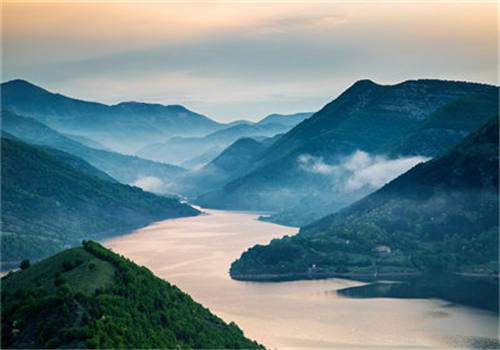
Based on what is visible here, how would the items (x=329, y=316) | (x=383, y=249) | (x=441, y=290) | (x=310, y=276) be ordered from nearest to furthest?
1. (x=329, y=316)
2. (x=441, y=290)
3. (x=310, y=276)
4. (x=383, y=249)

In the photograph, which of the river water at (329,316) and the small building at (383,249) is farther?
the small building at (383,249)

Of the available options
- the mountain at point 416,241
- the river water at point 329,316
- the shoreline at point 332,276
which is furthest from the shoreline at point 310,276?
the river water at point 329,316

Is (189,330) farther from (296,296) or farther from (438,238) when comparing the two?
(438,238)

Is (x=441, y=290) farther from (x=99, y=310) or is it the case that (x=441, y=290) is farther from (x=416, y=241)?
(x=99, y=310)

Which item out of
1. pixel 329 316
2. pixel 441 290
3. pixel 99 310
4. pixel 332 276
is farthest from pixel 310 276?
pixel 99 310

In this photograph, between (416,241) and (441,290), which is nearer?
(441,290)

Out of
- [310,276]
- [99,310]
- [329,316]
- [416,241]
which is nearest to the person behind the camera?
[99,310]

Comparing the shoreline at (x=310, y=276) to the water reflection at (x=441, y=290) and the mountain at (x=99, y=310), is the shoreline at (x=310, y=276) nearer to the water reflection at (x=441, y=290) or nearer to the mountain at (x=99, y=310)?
the water reflection at (x=441, y=290)
